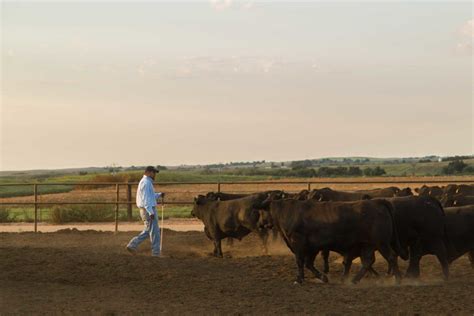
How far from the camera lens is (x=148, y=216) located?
15.4 m

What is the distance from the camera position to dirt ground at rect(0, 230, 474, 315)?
386 inches

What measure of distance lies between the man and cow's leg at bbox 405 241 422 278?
5.25 metres

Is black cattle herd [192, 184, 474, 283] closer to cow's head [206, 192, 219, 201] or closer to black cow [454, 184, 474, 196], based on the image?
black cow [454, 184, 474, 196]

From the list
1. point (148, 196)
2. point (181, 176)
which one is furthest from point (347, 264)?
point (181, 176)

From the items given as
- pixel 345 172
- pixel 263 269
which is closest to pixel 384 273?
pixel 263 269

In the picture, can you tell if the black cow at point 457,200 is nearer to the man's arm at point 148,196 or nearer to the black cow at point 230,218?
the black cow at point 230,218

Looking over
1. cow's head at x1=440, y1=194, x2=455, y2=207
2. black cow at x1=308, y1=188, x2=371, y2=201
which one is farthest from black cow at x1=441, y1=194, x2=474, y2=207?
black cow at x1=308, y1=188, x2=371, y2=201

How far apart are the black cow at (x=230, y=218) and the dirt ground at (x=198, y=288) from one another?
2.08 m

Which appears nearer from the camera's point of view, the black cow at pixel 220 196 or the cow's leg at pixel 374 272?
the cow's leg at pixel 374 272

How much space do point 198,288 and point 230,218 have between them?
20.7ft

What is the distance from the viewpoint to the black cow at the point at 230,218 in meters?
17.2

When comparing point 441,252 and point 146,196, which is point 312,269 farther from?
point 146,196

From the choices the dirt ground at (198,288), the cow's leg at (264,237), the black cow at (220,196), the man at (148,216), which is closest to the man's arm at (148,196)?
the man at (148,216)

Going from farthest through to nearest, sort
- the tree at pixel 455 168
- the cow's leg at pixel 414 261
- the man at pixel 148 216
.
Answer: the tree at pixel 455 168 → the man at pixel 148 216 → the cow's leg at pixel 414 261
